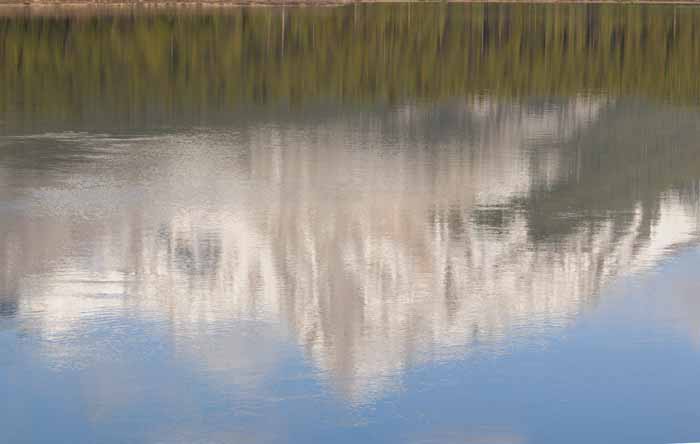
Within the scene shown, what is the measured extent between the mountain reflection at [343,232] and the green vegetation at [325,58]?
345 inches

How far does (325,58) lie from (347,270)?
3873cm

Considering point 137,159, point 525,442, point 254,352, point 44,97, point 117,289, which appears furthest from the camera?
point 44,97

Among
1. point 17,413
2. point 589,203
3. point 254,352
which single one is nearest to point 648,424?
point 254,352

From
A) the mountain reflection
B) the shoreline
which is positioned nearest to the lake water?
the mountain reflection

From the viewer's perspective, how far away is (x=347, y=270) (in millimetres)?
16500

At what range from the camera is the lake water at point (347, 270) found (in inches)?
459

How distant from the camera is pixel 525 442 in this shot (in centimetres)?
1090

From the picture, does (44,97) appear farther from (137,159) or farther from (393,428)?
(393,428)

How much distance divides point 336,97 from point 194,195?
660 inches

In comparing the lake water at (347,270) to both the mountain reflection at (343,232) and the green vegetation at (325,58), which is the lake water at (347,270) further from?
the green vegetation at (325,58)

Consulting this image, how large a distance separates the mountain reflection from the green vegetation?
8.77 m

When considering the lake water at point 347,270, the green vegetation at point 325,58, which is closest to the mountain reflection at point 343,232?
the lake water at point 347,270

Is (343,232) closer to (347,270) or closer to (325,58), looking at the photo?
(347,270)

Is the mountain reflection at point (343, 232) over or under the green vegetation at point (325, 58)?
under
